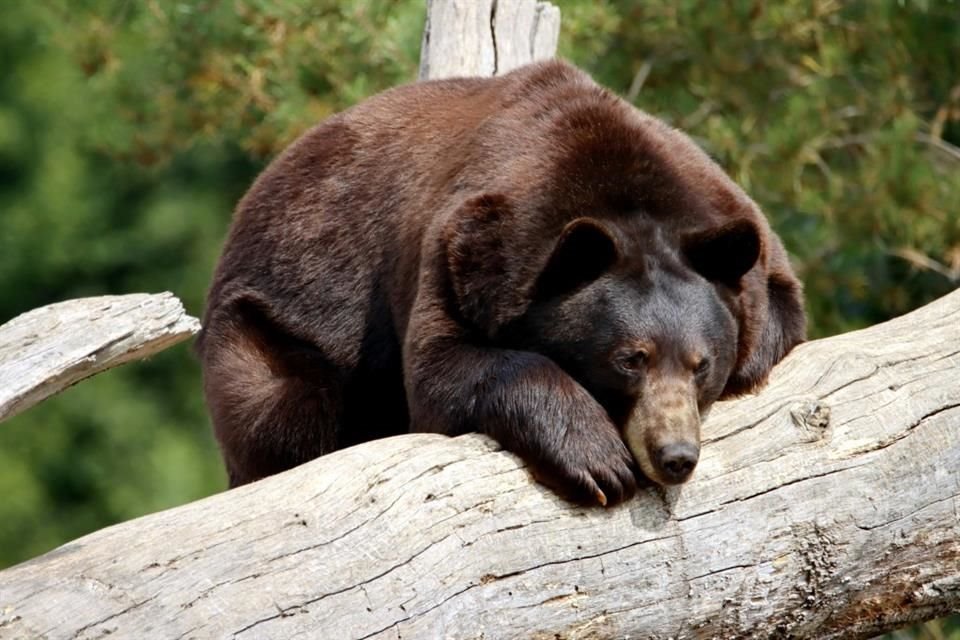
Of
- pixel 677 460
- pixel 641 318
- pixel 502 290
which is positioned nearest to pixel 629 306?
pixel 641 318

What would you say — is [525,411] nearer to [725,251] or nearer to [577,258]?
[577,258]

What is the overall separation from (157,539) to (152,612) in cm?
24

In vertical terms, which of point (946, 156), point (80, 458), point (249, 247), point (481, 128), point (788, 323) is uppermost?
point (481, 128)

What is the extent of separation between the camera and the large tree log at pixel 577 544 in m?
3.88

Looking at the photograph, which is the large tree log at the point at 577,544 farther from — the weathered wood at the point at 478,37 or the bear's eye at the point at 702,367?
the weathered wood at the point at 478,37

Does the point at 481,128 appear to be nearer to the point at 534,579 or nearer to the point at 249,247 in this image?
the point at 249,247

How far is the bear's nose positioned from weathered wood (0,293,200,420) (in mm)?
1334

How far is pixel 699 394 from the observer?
187 inches

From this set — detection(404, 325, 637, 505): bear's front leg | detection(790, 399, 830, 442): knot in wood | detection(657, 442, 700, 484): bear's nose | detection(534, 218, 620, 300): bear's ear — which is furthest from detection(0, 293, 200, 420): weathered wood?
detection(790, 399, 830, 442): knot in wood

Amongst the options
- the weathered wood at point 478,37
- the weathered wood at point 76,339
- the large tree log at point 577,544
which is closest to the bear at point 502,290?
the large tree log at point 577,544

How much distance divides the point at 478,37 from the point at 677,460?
125 inches

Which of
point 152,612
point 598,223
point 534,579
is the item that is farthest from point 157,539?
point 598,223

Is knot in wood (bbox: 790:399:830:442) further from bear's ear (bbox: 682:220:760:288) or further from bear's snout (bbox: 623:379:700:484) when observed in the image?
bear's ear (bbox: 682:220:760:288)

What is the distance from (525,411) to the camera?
177 inches
